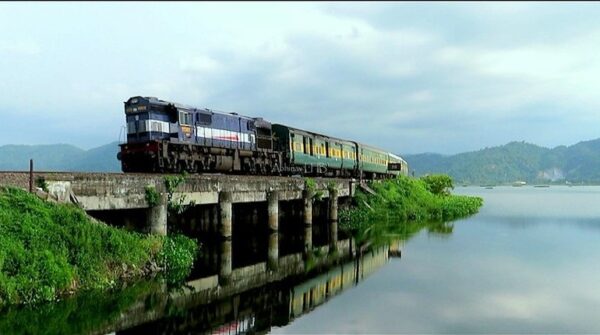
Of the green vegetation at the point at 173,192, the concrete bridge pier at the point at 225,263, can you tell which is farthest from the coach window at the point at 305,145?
the green vegetation at the point at 173,192

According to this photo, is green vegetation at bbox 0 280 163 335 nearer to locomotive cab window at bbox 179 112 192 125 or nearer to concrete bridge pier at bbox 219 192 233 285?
concrete bridge pier at bbox 219 192 233 285

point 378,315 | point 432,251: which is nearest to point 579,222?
point 432,251

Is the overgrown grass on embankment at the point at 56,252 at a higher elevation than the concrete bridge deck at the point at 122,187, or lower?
lower

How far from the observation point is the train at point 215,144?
23.8 metres

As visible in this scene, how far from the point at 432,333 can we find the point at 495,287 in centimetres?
598

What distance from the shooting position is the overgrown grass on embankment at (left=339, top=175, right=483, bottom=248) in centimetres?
3400

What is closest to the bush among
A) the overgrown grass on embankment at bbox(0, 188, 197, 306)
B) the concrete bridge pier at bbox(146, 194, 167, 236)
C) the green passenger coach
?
the green passenger coach

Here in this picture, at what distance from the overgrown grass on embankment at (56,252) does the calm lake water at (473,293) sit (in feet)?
18.6

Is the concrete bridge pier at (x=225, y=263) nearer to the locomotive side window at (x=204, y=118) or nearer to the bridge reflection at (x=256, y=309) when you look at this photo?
the bridge reflection at (x=256, y=309)

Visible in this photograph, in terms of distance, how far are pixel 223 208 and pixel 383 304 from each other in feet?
31.7

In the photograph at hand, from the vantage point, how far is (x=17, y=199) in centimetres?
1383

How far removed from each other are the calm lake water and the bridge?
4.57 m

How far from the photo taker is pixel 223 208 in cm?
2236

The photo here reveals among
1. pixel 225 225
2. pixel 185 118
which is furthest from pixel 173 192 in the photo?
pixel 185 118
